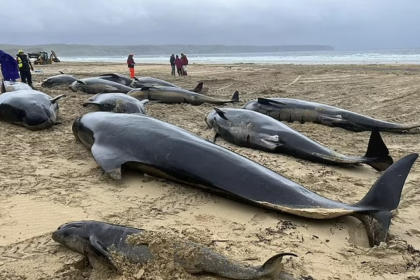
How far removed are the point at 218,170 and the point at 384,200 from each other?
6.34 ft

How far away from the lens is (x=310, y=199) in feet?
14.3

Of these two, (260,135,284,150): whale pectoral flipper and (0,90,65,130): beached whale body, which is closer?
(260,135,284,150): whale pectoral flipper

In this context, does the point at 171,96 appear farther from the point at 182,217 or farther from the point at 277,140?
the point at 182,217

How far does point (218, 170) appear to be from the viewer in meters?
4.95

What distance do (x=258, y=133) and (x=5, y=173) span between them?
14.1 feet

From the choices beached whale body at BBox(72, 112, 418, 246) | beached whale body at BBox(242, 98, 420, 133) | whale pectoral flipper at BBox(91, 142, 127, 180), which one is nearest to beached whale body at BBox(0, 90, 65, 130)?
beached whale body at BBox(72, 112, 418, 246)

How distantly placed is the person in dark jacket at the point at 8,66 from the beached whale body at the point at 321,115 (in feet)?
35.3

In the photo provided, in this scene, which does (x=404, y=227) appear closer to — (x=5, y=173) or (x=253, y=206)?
(x=253, y=206)

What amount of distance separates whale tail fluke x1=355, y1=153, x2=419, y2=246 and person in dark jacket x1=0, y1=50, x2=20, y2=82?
15487 millimetres

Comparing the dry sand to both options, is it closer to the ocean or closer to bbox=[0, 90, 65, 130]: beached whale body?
bbox=[0, 90, 65, 130]: beached whale body

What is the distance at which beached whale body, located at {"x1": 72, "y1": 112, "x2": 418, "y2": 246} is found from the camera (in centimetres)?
413

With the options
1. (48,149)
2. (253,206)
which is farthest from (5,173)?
(253,206)

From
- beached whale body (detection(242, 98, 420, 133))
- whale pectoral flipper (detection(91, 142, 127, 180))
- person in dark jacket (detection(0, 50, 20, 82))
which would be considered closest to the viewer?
whale pectoral flipper (detection(91, 142, 127, 180))

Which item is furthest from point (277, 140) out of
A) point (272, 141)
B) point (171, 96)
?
point (171, 96)
